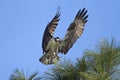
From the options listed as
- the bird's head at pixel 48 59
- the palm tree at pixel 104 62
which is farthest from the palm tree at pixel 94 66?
the bird's head at pixel 48 59

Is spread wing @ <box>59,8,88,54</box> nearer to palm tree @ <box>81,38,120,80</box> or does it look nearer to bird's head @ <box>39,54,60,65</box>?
bird's head @ <box>39,54,60,65</box>

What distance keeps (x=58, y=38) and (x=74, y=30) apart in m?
0.64

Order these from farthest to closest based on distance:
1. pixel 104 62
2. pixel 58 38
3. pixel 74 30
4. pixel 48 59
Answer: pixel 74 30, pixel 58 38, pixel 48 59, pixel 104 62

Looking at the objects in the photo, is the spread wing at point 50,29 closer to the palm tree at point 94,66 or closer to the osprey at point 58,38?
the osprey at point 58,38

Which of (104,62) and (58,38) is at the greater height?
(58,38)

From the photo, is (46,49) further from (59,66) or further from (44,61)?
(59,66)

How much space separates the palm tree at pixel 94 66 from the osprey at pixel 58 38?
6.27 ft

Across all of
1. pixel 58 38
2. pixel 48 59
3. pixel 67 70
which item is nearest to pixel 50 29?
pixel 58 38

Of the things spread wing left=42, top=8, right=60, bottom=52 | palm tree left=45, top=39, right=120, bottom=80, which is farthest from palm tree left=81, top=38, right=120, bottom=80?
spread wing left=42, top=8, right=60, bottom=52

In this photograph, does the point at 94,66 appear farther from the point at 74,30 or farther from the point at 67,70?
the point at 74,30

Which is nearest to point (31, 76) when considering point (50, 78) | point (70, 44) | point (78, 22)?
point (50, 78)

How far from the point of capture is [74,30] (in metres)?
12.7

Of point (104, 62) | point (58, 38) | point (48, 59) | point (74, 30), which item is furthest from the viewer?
point (74, 30)

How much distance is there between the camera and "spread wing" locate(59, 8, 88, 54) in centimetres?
1180
